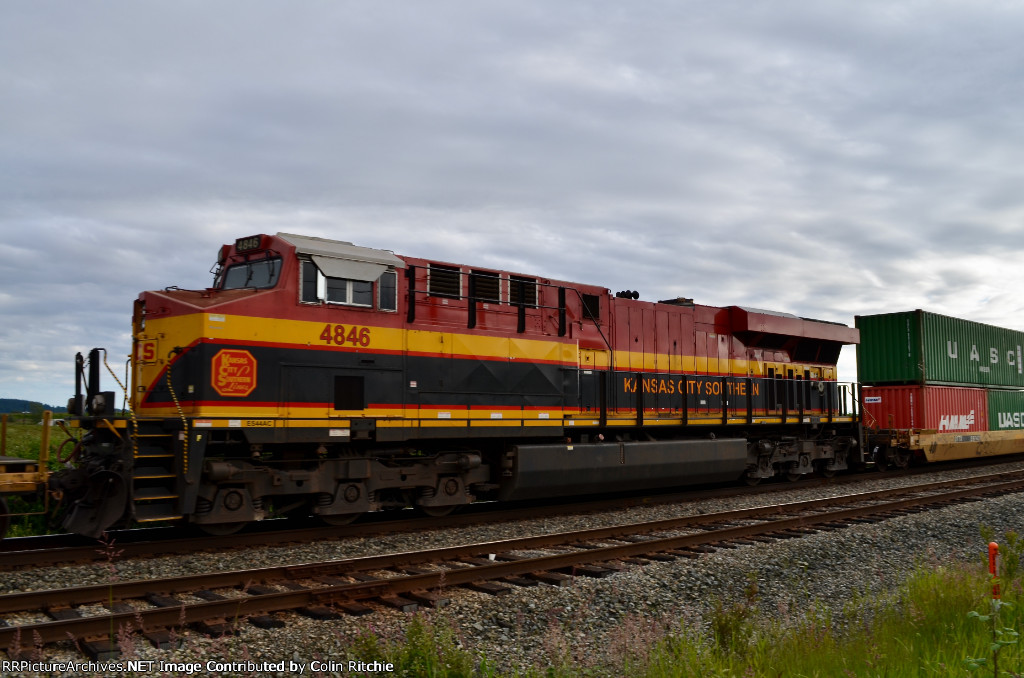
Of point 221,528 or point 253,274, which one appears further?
point 253,274

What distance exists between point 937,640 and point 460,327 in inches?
292

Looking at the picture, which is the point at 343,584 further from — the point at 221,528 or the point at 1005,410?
the point at 1005,410

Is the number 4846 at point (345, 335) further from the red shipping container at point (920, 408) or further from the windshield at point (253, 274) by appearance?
the red shipping container at point (920, 408)

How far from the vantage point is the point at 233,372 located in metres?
9.16

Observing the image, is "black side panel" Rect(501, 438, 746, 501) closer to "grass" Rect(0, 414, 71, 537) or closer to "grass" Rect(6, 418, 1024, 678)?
Result: "grass" Rect(6, 418, 1024, 678)

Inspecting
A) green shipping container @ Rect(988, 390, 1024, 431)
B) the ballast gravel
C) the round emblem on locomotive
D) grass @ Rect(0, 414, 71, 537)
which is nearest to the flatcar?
the round emblem on locomotive

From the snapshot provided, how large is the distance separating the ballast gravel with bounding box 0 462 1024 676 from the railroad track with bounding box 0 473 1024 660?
158mm

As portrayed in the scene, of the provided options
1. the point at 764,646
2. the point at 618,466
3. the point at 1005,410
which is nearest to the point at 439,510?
the point at 618,466

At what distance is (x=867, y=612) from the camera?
738 centimetres

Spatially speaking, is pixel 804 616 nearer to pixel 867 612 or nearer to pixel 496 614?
pixel 867 612

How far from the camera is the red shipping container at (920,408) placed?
21078 mm

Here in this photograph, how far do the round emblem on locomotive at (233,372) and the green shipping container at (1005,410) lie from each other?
24652mm

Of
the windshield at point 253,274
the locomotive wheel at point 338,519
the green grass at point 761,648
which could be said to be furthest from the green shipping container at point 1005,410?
the windshield at point 253,274

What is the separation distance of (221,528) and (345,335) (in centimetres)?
295
